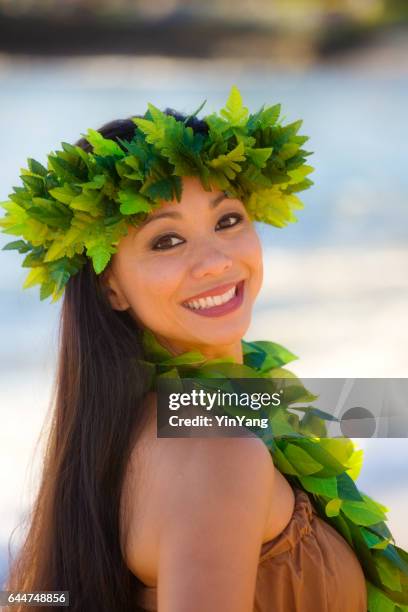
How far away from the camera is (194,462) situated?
1.27 metres

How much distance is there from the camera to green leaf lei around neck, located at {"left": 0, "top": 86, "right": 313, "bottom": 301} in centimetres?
136

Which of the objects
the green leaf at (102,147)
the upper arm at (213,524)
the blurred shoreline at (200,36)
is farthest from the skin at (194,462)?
the blurred shoreline at (200,36)

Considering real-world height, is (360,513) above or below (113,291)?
below

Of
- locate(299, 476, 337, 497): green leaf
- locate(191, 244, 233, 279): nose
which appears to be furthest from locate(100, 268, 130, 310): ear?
locate(299, 476, 337, 497): green leaf

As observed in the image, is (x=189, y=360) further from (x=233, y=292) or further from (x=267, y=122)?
(x=267, y=122)

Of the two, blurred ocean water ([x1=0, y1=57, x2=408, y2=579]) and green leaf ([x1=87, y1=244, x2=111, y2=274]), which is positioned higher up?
blurred ocean water ([x1=0, y1=57, x2=408, y2=579])

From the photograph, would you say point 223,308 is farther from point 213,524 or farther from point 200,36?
point 200,36

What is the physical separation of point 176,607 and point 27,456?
0.75 meters

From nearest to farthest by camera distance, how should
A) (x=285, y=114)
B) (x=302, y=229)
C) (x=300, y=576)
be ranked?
(x=300, y=576)
(x=285, y=114)
(x=302, y=229)

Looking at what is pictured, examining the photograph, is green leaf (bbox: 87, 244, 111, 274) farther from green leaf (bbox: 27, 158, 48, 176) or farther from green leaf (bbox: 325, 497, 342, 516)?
green leaf (bbox: 325, 497, 342, 516)

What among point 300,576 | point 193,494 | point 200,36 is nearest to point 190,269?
point 193,494

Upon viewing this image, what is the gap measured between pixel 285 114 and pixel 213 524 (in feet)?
3.03

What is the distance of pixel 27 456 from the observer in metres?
1.86

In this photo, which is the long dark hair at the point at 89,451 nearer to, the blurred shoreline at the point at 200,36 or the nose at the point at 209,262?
the nose at the point at 209,262
